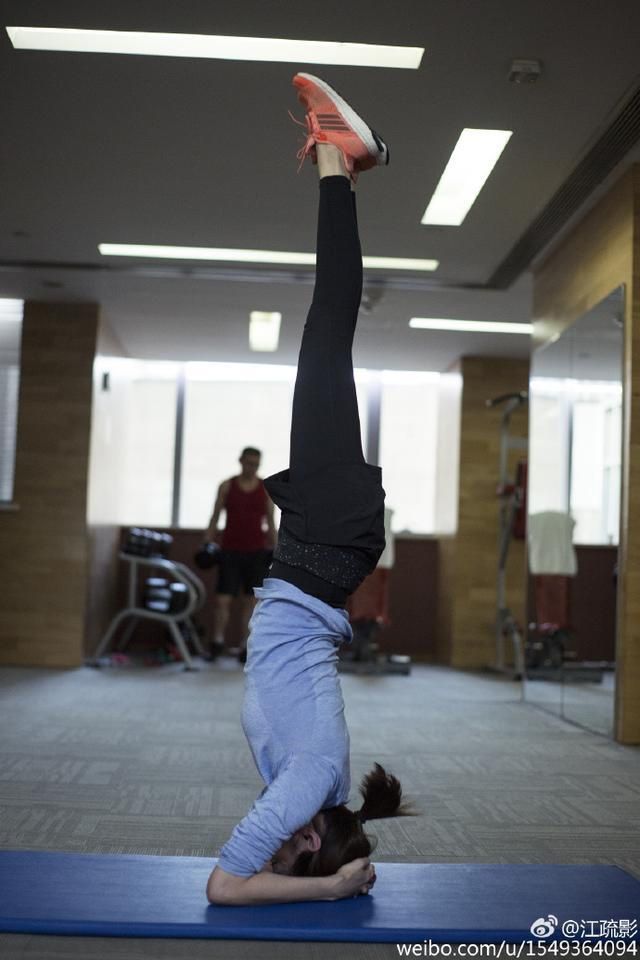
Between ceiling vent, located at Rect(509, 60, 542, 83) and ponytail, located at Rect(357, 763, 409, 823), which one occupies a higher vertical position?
ceiling vent, located at Rect(509, 60, 542, 83)

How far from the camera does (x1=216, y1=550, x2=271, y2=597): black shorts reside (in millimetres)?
7691

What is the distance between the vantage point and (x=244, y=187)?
4902 millimetres

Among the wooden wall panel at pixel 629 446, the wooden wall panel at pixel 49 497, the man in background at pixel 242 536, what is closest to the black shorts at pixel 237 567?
the man in background at pixel 242 536

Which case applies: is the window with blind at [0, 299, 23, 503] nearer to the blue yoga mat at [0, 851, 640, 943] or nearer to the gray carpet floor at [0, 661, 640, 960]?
the gray carpet floor at [0, 661, 640, 960]

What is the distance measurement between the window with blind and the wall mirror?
3561mm

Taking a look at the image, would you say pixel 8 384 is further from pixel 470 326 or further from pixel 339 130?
pixel 339 130

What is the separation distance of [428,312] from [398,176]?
2.50 m

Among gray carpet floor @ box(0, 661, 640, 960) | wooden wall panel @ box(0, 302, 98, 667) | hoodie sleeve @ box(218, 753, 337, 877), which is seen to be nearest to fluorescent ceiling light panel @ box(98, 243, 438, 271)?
wooden wall panel @ box(0, 302, 98, 667)

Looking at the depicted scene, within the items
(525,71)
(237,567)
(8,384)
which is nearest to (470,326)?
(237,567)

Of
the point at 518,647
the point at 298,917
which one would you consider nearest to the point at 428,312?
the point at 518,647

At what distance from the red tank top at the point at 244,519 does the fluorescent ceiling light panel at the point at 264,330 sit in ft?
3.65

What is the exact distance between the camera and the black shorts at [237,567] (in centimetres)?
769

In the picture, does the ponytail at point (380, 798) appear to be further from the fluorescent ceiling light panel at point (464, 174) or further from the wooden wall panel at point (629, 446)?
the fluorescent ceiling light panel at point (464, 174)

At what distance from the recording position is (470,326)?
7496mm
